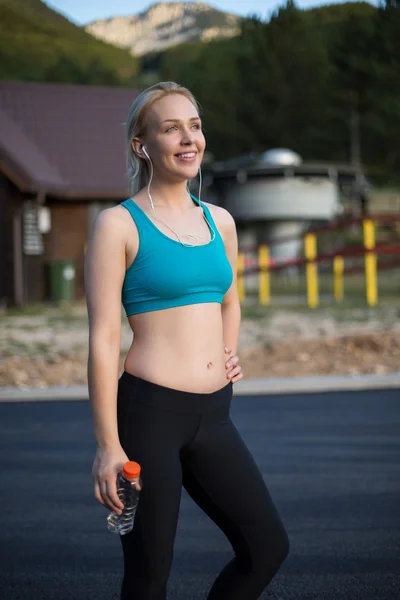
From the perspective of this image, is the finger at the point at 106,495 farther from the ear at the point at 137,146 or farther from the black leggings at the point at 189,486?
the ear at the point at 137,146

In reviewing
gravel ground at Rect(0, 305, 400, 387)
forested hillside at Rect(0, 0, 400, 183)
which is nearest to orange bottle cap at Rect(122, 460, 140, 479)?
gravel ground at Rect(0, 305, 400, 387)

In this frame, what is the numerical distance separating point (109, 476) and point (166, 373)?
351 mm

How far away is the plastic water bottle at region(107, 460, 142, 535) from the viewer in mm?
2861

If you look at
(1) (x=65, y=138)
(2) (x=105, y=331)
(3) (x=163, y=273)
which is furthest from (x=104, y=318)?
Answer: (1) (x=65, y=138)

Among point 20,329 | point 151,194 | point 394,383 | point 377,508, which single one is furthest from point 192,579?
point 20,329

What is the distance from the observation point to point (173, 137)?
10.5 feet

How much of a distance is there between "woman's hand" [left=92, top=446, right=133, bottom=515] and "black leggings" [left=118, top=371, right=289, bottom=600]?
98mm

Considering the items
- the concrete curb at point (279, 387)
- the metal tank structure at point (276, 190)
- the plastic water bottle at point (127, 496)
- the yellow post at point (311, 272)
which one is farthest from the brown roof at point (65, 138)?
the plastic water bottle at point (127, 496)

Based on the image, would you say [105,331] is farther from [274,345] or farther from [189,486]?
[274,345]

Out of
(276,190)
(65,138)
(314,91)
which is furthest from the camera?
(314,91)

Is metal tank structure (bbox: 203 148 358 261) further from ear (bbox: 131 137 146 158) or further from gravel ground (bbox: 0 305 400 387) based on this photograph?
ear (bbox: 131 137 146 158)

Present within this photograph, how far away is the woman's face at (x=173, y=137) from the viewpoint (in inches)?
125

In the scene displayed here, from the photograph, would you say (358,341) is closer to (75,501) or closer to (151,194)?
(75,501)

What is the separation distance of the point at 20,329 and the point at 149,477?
15930 millimetres
